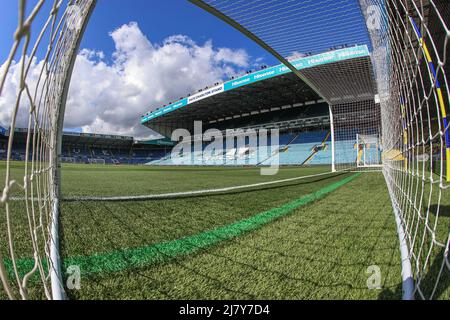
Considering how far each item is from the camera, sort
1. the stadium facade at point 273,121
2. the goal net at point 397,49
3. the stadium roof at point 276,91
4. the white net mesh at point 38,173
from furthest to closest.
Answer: the stadium facade at point 273,121 < the stadium roof at point 276,91 < the goal net at point 397,49 < the white net mesh at point 38,173

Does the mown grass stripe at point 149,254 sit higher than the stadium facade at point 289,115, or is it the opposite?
the stadium facade at point 289,115

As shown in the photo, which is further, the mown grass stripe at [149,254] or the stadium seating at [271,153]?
the stadium seating at [271,153]

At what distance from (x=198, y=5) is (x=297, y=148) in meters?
28.4

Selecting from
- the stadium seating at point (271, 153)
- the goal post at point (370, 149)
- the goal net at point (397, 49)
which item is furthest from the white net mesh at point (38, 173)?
the stadium seating at point (271, 153)

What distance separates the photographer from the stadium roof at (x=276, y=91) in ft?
23.7

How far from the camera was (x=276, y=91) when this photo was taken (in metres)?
27.8

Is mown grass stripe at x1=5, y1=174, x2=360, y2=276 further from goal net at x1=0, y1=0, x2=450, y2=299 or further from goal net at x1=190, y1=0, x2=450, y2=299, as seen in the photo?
goal net at x1=190, y1=0, x2=450, y2=299

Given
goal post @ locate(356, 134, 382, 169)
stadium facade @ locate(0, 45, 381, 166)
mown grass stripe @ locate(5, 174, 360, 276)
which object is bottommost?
mown grass stripe @ locate(5, 174, 360, 276)

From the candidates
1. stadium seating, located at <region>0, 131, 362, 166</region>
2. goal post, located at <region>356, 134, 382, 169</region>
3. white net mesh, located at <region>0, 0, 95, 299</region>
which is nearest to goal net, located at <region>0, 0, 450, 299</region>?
white net mesh, located at <region>0, 0, 95, 299</region>

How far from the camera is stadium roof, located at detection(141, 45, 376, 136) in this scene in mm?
7238

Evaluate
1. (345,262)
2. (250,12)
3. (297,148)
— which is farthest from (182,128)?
(345,262)

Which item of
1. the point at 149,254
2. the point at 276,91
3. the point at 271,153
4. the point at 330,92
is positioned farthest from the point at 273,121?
the point at 149,254

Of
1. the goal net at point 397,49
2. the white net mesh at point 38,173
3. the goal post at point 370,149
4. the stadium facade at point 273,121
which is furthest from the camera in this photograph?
the goal post at point 370,149

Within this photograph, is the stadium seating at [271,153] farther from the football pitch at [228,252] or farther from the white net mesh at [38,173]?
the white net mesh at [38,173]
